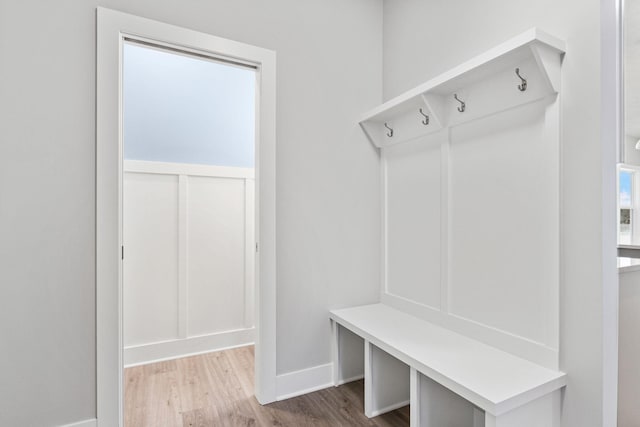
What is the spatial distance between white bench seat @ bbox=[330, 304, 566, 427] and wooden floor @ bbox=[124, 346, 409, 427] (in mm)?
239

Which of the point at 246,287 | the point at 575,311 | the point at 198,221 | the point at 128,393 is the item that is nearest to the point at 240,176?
the point at 198,221

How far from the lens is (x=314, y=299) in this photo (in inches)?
82.7

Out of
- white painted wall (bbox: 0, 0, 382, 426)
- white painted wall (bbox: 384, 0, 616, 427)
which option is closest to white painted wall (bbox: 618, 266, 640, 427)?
white painted wall (bbox: 384, 0, 616, 427)

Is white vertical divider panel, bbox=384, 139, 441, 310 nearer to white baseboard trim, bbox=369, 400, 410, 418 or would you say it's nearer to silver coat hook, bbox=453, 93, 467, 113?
silver coat hook, bbox=453, 93, 467, 113

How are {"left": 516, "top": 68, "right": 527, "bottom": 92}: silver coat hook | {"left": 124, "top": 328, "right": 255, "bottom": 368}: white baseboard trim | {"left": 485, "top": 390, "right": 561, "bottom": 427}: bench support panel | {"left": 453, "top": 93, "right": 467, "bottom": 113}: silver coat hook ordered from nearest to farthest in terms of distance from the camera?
{"left": 485, "top": 390, "right": 561, "bottom": 427}: bench support panel, {"left": 516, "top": 68, "right": 527, "bottom": 92}: silver coat hook, {"left": 453, "top": 93, "right": 467, "bottom": 113}: silver coat hook, {"left": 124, "top": 328, "right": 255, "bottom": 368}: white baseboard trim

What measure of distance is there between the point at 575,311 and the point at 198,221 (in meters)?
2.37

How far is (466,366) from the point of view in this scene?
1387 millimetres

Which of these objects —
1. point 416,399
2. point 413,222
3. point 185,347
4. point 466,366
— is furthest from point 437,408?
point 185,347

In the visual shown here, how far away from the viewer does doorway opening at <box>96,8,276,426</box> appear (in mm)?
1924

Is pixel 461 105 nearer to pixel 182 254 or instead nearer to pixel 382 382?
pixel 382 382

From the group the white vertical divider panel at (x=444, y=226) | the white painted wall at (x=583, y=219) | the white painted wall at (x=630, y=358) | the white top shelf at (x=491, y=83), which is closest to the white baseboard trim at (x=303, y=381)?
the white vertical divider panel at (x=444, y=226)

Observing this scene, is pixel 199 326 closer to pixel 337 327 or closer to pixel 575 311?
pixel 337 327

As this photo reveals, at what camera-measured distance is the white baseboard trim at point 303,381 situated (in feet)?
6.51

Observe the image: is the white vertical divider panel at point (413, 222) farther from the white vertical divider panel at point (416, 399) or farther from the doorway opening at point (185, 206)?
the doorway opening at point (185, 206)
